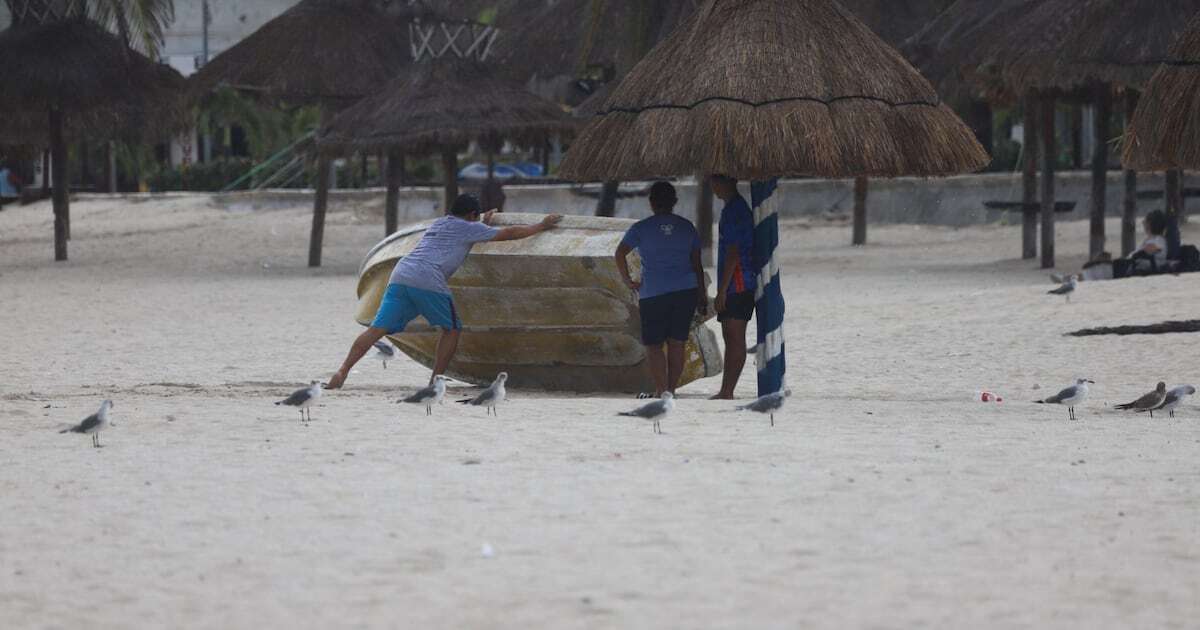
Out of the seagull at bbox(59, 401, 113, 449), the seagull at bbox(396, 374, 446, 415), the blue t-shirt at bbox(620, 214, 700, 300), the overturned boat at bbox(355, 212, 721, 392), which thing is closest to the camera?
the seagull at bbox(59, 401, 113, 449)

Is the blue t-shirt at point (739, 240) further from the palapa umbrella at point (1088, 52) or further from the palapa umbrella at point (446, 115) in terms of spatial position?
the palapa umbrella at point (446, 115)

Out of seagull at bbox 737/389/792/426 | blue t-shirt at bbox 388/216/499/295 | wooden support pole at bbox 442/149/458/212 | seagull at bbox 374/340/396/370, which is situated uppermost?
wooden support pole at bbox 442/149/458/212

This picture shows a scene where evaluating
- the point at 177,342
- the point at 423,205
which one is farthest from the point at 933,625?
the point at 423,205

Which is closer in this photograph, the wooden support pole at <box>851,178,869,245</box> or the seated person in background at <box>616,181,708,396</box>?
the seated person in background at <box>616,181,708,396</box>

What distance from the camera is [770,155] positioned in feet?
29.3

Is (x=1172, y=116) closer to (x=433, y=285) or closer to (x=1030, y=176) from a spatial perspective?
(x=433, y=285)

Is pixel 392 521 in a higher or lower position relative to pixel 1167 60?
lower

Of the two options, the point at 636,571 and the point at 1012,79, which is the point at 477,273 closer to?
the point at 636,571

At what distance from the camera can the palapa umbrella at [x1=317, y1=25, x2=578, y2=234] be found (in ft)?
70.0

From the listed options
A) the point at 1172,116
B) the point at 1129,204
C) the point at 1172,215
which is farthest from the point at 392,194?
the point at 1172,116

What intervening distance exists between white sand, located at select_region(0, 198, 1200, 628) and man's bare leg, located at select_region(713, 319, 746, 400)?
0.41 m

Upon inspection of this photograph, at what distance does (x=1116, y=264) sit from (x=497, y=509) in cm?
1185

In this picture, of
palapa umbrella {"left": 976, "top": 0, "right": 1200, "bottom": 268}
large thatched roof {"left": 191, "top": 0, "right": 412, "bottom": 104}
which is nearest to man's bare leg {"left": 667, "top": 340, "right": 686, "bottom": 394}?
palapa umbrella {"left": 976, "top": 0, "right": 1200, "bottom": 268}

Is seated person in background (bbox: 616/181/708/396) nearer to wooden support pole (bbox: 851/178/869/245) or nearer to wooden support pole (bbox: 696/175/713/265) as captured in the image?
wooden support pole (bbox: 696/175/713/265)
